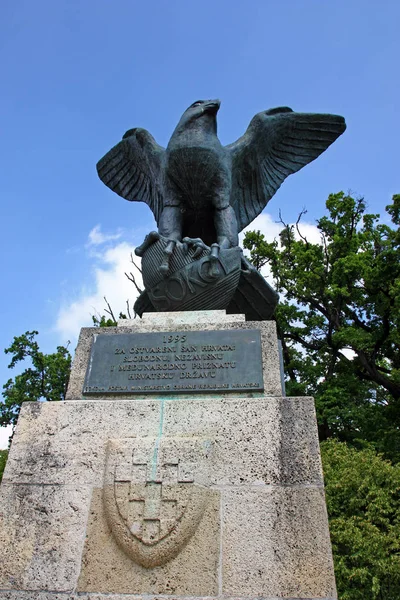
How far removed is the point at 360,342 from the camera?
13055mm

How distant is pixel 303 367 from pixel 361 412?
97.9 inches

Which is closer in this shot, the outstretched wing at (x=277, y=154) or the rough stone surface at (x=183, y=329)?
the rough stone surface at (x=183, y=329)

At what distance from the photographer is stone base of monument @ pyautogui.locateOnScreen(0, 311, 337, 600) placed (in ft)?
8.16

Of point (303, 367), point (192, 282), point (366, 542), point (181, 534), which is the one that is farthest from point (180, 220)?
point (303, 367)

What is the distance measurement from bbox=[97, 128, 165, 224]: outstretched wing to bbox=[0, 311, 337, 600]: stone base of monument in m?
2.22

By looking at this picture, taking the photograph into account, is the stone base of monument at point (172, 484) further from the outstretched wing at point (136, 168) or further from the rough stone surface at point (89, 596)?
the outstretched wing at point (136, 168)

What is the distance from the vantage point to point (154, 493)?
2709mm

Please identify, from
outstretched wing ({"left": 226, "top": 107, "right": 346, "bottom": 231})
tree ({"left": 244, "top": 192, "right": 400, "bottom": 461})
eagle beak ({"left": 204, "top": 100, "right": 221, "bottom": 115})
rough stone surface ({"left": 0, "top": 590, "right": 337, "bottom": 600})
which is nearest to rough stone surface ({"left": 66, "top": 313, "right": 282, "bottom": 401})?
rough stone surface ({"left": 0, "top": 590, "right": 337, "bottom": 600})

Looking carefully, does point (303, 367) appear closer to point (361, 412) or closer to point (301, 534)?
point (361, 412)

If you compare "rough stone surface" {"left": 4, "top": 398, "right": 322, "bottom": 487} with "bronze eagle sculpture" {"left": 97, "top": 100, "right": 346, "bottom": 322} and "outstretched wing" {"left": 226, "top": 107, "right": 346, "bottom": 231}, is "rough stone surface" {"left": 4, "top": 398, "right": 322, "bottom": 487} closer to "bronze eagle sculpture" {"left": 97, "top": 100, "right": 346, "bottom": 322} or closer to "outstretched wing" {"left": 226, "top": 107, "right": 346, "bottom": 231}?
"bronze eagle sculpture" {"left": 97, "top": 100, "right": 346, "bottom": 322}

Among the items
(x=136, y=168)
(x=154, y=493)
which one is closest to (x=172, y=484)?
(x=154, y=493)

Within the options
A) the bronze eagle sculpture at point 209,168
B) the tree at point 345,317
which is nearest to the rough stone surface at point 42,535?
the bronze eagle sculpture at point 209,168

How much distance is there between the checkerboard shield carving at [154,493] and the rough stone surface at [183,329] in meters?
0.45

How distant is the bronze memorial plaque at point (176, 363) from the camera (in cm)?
319
